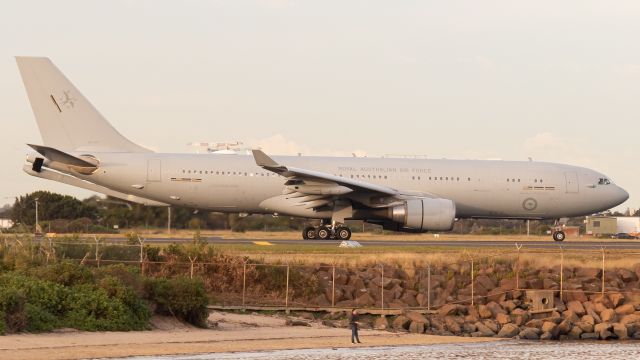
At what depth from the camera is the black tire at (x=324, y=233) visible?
1715 inches

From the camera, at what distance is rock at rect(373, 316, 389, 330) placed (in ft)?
95.6

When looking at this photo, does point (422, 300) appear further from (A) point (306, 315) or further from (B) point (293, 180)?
(B) point (293, 180)

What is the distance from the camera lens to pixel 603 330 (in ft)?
100

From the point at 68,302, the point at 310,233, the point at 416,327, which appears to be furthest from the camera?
the point at 310,233

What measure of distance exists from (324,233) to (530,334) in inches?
603

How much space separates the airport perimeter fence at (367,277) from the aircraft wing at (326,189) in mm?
6958

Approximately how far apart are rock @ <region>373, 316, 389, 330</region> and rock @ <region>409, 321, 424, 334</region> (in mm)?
658

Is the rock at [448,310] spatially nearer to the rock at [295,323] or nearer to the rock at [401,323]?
the rock at [401,323]

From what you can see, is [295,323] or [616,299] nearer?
[295,323]

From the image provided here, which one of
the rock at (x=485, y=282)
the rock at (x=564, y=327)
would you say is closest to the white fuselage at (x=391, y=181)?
the rock at (x=485, y=282)

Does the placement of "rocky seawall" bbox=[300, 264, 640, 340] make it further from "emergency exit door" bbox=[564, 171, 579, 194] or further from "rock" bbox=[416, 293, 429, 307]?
"emergency exit door" bbox=[564, 171, 579, 194]

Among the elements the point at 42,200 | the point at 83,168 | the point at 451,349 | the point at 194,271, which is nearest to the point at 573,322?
the point at 451,349

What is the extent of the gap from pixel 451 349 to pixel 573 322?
793 cm

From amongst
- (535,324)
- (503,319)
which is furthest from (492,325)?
(535,324)
